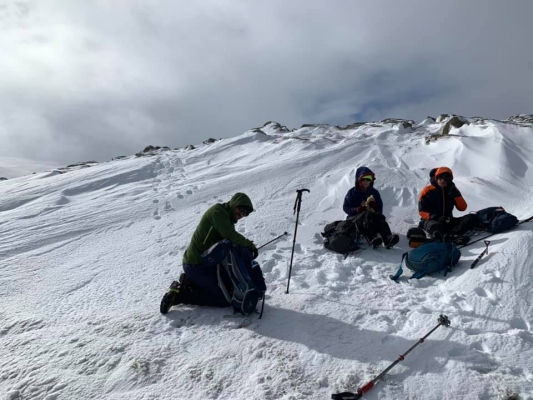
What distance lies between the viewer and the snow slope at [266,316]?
11.1 ft

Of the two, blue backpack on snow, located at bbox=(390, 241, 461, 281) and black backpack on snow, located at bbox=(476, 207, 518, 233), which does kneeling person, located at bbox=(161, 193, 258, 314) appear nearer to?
blue backpack on snow, located at bbox=(390, 241, 461, 281)

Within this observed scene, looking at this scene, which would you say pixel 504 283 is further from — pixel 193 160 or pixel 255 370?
pixel 193 160

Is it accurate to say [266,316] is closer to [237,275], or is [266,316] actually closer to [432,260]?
[237,275]

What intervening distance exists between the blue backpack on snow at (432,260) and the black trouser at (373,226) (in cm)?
130

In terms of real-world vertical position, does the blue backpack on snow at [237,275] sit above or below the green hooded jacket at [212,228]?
below

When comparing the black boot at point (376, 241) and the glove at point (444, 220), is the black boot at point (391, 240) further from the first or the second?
the glove at point (444, 220)

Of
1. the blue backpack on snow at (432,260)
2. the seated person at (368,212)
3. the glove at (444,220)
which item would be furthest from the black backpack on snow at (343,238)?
the glove at (444,220)

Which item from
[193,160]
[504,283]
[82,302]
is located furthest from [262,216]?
[193,160]

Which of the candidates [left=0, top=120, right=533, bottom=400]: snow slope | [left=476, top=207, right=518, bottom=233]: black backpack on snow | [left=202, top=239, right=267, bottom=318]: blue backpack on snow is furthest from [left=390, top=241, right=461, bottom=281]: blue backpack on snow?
[left=202, top=239, right=267, bottom=318]: blue backpack on snow

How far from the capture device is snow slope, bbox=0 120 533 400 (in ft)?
11.1

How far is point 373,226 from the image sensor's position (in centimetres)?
681

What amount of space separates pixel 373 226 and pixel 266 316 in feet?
10.6

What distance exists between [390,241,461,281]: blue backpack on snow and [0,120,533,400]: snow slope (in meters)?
0.19

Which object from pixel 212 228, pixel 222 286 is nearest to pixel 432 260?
pixel 222 286
